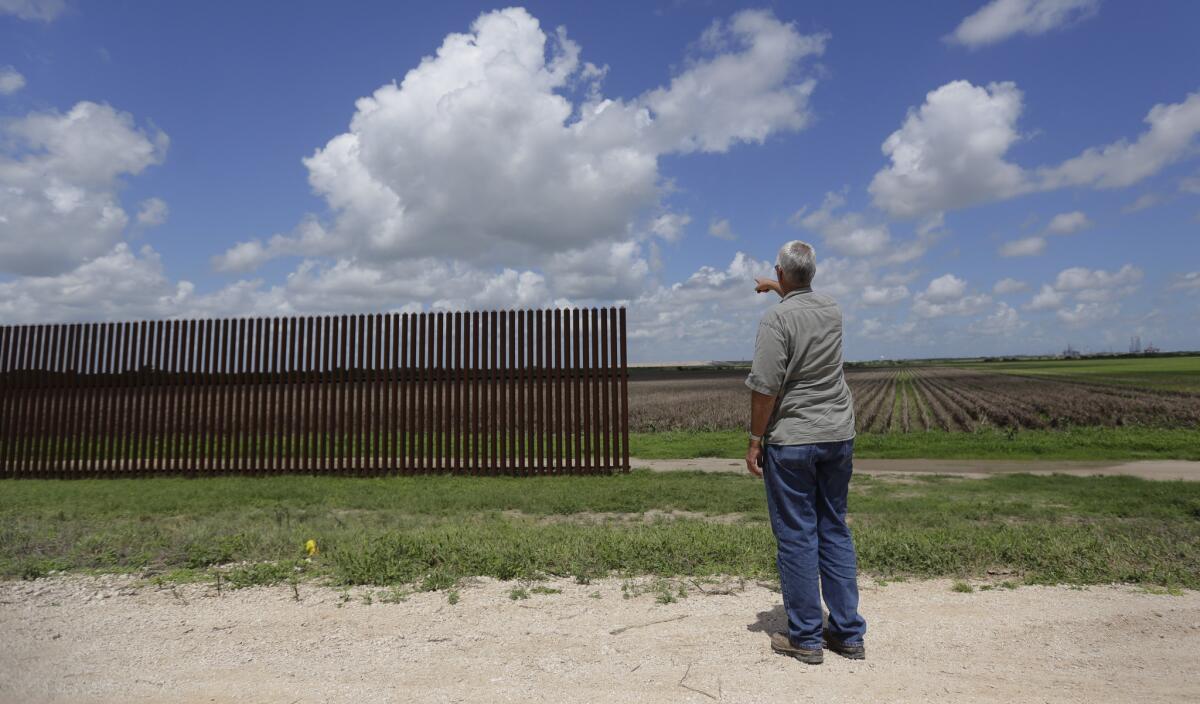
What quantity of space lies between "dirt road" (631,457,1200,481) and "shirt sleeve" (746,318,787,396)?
8346mm

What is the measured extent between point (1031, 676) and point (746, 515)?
427 cm

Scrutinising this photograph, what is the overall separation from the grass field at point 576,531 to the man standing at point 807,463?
4.29 ft

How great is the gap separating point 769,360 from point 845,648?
4.75 feet

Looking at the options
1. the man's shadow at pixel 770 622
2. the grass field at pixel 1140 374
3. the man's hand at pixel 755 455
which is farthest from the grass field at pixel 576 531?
the grass field at pixel 1140 374

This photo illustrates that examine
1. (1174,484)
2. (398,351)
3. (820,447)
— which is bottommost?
(1174,484)

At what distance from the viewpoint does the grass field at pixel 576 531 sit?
476 cm

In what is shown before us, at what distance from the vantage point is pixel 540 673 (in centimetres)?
313

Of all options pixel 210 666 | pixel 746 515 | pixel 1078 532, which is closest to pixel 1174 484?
pixel 1078 532

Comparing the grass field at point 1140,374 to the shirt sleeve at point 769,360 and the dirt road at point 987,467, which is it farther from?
the shirt sleeve at point 769,360

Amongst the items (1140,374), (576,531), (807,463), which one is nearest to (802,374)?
(807,463)

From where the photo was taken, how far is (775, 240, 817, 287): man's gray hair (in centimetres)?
355

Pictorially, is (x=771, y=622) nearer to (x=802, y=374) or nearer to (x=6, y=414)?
(x=802, y=374)

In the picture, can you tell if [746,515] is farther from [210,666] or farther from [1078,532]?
[210,666]

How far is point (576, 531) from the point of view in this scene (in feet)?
19.4
